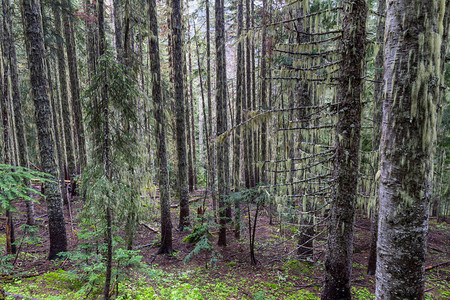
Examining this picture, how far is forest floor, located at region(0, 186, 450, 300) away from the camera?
5074mm

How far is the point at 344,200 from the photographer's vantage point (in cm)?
374

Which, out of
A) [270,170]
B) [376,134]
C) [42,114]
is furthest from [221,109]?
[376,134]

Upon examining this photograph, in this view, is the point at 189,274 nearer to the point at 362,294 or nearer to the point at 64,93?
the point at 362,294

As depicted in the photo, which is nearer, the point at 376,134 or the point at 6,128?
the point at 6,128

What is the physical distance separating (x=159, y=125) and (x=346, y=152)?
609cm

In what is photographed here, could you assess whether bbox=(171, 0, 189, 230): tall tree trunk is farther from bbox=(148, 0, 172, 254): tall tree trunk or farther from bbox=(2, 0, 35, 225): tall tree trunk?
bbox=(2, 0, 35, 225): tall tree trunk

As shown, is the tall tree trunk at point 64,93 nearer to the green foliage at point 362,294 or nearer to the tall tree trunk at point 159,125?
the tall tree trunk at point 159,125

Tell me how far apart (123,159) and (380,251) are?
4470mm

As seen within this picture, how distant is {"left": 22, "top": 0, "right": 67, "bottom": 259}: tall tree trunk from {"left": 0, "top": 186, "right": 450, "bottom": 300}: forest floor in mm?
645

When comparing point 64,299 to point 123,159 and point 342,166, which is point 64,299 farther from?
point 342,166

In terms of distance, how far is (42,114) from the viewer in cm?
640

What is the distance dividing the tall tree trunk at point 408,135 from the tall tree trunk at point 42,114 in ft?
25.4

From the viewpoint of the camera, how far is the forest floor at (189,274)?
507 cm

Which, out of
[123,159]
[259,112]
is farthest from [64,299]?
[259,112]
